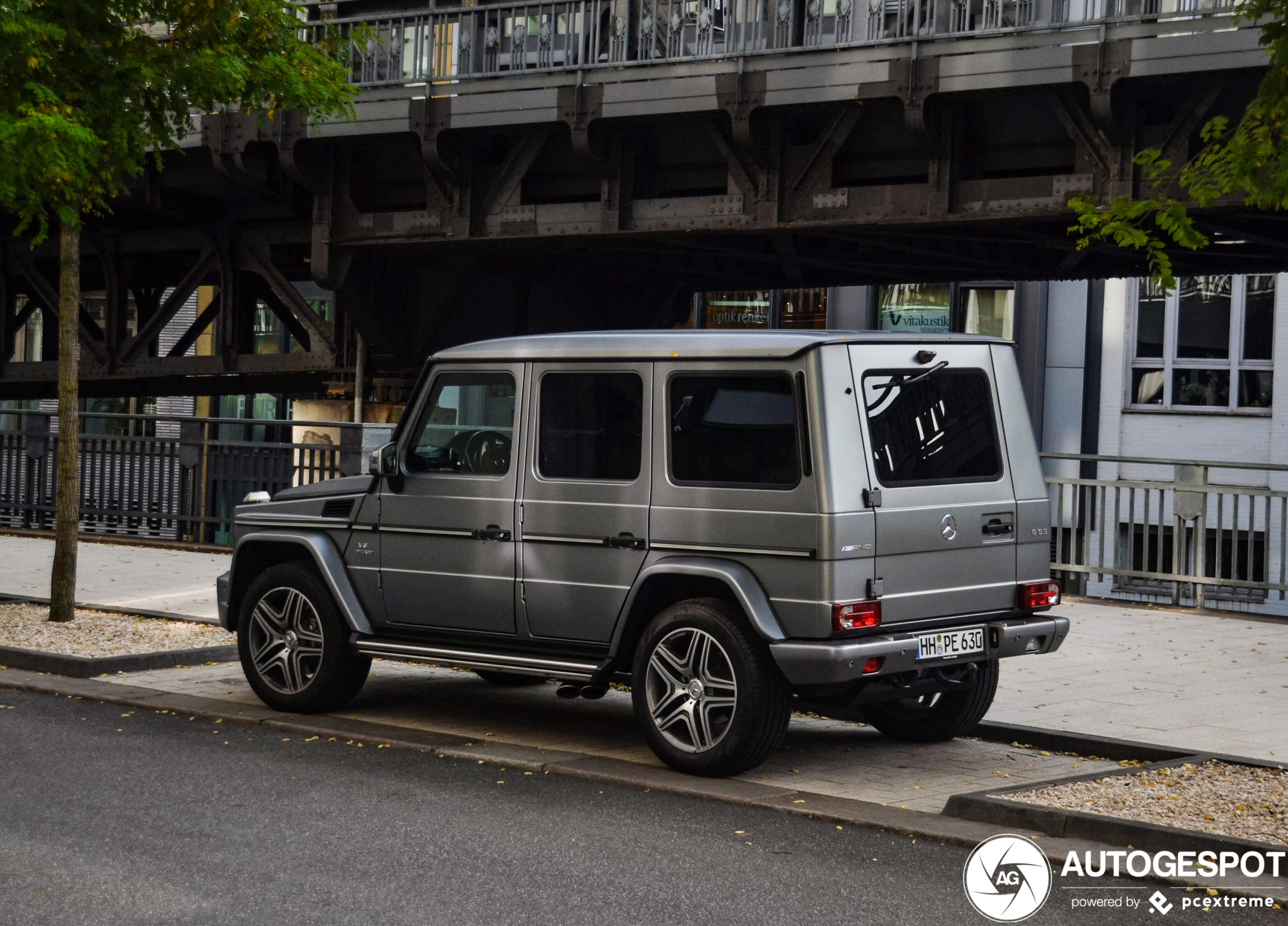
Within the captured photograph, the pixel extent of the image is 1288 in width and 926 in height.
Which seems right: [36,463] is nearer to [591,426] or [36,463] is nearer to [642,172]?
[642,172]

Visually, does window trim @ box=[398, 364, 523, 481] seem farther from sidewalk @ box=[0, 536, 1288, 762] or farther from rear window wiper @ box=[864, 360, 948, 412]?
rear window wiper @ box=[864, 360, 948, 412]

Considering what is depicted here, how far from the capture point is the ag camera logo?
541cm

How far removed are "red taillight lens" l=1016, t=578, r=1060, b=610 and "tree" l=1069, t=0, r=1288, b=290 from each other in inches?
60.3

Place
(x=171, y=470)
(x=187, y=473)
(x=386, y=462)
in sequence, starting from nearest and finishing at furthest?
1. (x=386, y=462)
2. (x=187, y=473)
3. (x=171, y=470)

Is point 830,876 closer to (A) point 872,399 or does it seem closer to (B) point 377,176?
(A) point 872,399

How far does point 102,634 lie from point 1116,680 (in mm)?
6523

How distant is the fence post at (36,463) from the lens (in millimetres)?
20359

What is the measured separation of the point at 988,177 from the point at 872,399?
9.13 metres

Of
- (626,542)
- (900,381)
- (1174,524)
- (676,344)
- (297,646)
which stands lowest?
(297,646)

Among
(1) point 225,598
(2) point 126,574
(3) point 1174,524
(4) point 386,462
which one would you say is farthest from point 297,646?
(3) point 1174,524

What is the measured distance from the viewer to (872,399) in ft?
23.9

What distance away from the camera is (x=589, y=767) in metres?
7.45

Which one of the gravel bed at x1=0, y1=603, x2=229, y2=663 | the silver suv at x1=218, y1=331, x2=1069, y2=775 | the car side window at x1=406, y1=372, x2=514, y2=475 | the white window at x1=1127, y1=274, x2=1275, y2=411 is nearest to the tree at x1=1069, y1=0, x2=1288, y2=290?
the silver suv at x1=218, y1=331, x2=1069, y2=775
